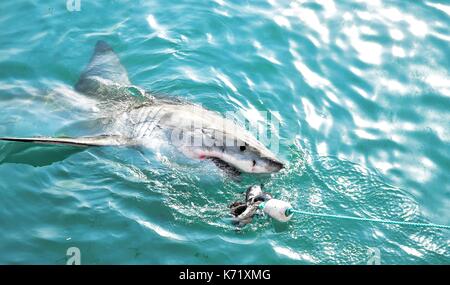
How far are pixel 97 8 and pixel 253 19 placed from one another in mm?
2612

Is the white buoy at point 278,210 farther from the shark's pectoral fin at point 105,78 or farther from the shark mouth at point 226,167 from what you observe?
the shark's pectoral fin at point 105,78

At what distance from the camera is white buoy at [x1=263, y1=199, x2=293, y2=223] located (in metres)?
5.50

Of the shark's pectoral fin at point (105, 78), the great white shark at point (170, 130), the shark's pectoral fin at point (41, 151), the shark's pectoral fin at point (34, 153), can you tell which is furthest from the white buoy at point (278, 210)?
the shark's pectoral fin at point (105, 78)

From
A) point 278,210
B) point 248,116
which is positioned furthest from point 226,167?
point 248,116

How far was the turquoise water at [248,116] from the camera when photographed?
5711mm

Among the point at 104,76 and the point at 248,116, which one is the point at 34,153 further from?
the point at 248,116

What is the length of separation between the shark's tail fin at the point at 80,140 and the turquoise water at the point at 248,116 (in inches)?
6.4

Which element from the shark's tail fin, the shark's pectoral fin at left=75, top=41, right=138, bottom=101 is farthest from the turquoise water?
the shark's pectoral fin at left=75, top=41, right=138, bottom=101

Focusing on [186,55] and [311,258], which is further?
[186,55]

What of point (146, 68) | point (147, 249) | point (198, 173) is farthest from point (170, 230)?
point (146, 68)

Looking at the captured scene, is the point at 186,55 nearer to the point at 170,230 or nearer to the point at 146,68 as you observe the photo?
the point at 146,68

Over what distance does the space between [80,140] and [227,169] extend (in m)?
1.64
